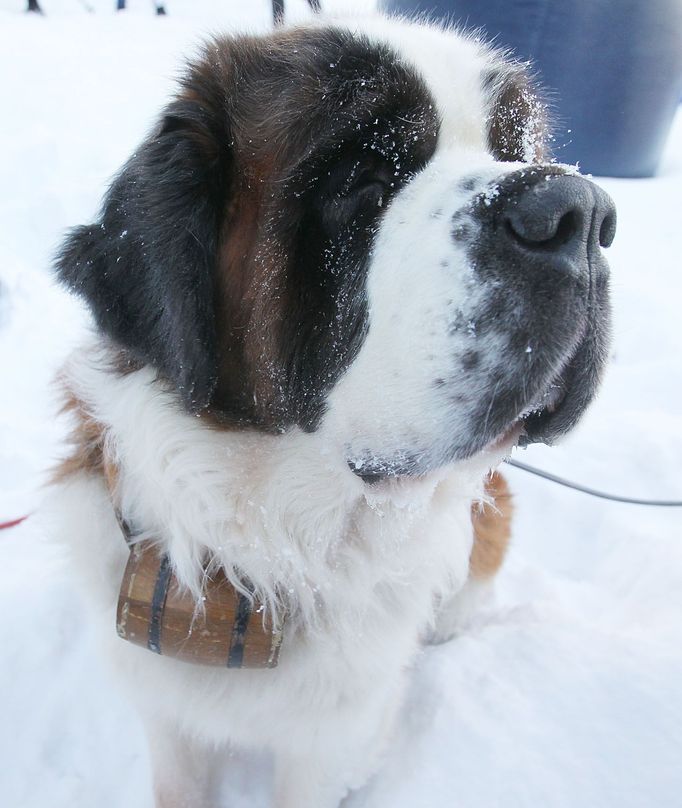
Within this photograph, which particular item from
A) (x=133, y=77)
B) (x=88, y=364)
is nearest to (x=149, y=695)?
(x=88, y=364)

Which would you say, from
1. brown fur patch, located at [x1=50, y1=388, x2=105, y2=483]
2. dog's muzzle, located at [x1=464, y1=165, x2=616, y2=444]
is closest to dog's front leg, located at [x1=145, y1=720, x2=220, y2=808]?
brown fur patch, located at [x1=50, y1=388, x2=105, y2=483]

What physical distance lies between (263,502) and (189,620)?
0.30m

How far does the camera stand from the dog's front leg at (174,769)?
1.68 m

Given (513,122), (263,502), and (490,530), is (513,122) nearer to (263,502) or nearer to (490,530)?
(263,502)

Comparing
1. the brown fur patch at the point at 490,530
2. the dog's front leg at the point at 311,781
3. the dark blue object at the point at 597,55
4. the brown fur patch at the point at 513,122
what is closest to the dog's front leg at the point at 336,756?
the dog's front leg at the point at 311,781

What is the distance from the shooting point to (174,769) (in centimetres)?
170

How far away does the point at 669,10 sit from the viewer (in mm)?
5227

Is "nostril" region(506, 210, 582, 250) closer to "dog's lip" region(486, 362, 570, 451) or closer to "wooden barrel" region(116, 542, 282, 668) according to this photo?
"dog's lip" region(486, 362, 570, 451)

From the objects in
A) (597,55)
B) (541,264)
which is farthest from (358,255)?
(597,55)

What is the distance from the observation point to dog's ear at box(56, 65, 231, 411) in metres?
1.22

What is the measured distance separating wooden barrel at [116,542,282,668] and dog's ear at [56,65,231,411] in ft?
1.39

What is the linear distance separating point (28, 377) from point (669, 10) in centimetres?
566

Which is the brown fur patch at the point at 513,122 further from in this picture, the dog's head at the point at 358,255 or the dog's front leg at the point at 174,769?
the dog's front leg at the point at 174,769

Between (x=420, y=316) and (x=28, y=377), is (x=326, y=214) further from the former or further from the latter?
(x=28, y=377)
